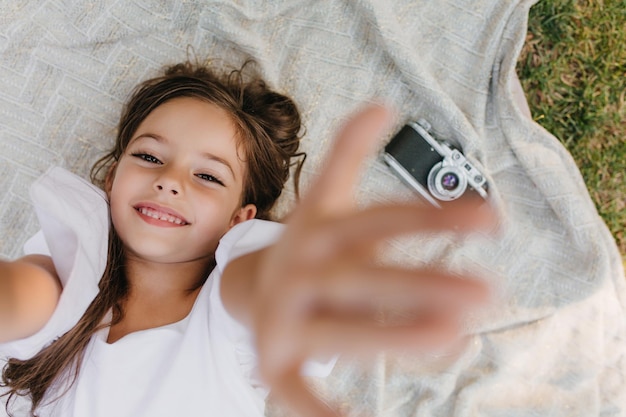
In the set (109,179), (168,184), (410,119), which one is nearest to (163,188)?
(168,184)

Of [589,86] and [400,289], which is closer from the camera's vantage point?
[400,289]

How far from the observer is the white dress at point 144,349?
0.83 metres

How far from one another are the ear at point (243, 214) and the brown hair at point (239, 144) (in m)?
0.01

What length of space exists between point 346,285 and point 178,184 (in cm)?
40

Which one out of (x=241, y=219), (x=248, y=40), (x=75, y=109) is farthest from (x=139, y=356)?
(x=248, y=40)

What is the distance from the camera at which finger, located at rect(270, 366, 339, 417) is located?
1.69ft

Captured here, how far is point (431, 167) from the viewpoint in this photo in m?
1.06

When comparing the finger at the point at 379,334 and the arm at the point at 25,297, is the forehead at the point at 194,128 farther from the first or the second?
the finger at the point at 379,334

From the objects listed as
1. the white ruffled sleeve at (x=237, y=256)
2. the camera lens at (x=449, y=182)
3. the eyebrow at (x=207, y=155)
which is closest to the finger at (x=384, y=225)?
the white ruffled sleeve at (x=237, y=256)

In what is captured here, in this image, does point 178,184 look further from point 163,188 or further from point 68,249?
point 68,249

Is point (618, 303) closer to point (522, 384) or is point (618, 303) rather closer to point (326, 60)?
point (522, 384)

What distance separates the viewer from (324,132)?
3.64 ft

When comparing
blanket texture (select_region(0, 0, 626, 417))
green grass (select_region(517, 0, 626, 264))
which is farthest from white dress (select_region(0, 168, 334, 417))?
green grass (select_region(517, 0, 626, 264))

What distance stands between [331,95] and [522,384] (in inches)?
25.6
